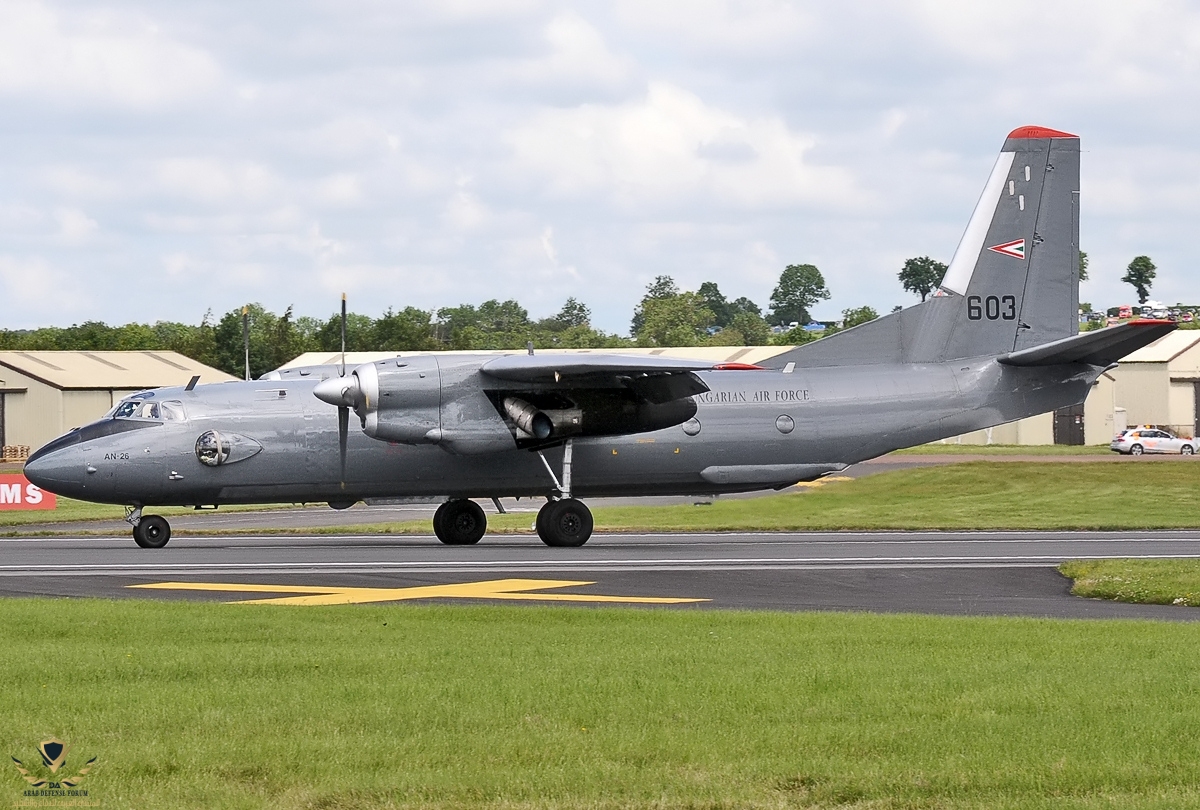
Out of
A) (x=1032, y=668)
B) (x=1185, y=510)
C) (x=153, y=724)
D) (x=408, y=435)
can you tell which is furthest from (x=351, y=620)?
(x=1185, y=510)

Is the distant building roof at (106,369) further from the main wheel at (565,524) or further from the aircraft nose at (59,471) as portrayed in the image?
the main wheel at (565,524)

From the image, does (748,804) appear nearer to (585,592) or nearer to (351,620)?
(351,620)

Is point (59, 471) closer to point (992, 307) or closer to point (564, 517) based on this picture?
point (564, 517)

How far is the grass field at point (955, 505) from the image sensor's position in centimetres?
3362

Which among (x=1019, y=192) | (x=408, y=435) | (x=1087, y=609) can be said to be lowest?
(x=1087, y=609)

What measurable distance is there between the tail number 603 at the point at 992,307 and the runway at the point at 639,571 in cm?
466

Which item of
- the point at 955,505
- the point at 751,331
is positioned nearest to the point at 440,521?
the point at 955,505

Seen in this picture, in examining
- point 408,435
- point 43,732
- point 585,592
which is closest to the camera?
point 43,732

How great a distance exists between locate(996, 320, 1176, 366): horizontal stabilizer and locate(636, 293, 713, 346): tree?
75.6 metres

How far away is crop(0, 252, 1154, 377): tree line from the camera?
92062mm

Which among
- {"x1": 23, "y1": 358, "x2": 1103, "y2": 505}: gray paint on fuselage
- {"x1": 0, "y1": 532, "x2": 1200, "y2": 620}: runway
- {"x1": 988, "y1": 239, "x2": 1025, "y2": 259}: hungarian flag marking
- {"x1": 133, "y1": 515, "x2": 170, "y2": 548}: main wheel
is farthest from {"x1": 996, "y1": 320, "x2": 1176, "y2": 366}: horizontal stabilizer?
{"x1": 133, "y1": 515, "x2": 170, "y2": 548}: main wheel

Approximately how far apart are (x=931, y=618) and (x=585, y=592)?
4.99m

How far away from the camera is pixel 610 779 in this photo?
762 cm

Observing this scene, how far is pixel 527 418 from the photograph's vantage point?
26906mm
